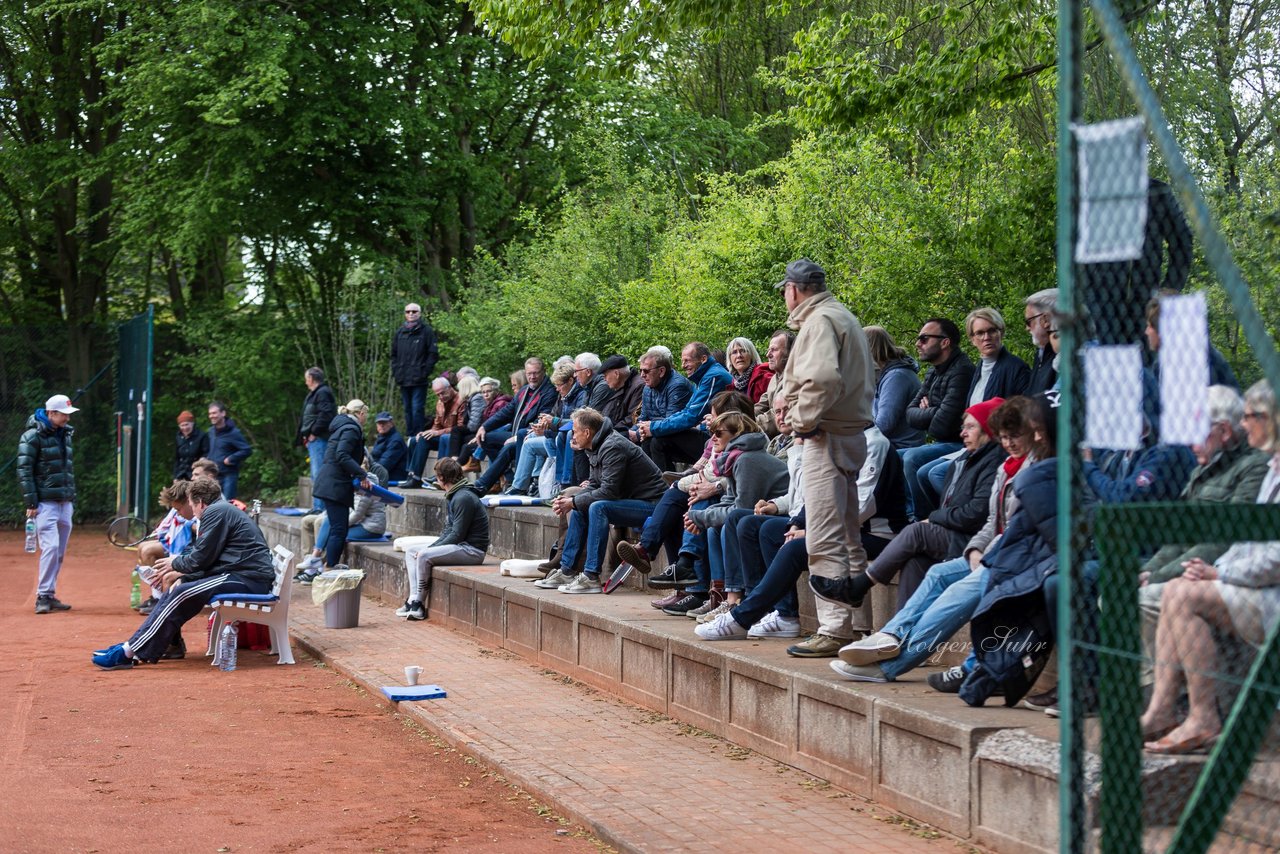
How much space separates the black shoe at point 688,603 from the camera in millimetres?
9633

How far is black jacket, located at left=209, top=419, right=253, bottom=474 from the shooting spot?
65.1ft

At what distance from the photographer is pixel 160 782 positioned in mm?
7379

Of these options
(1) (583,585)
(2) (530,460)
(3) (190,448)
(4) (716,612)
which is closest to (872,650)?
(4) (716,612)

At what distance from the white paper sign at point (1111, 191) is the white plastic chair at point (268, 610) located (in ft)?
29.3

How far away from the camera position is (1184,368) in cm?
359

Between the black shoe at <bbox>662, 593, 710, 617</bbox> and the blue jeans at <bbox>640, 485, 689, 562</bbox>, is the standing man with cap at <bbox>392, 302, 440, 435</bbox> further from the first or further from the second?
the black shoe at <bbox>662, 593, 710, 617</bbox>

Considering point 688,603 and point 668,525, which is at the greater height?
point 668,525

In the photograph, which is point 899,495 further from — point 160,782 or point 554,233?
point 554,233

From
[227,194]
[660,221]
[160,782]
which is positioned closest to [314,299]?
[227,194]

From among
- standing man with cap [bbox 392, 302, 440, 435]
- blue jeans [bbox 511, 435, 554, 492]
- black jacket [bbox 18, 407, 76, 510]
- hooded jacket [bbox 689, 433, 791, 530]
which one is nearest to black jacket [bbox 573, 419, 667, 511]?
hooded jacket [bbox 689, 433, 791, 530]

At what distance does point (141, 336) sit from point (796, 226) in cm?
1456

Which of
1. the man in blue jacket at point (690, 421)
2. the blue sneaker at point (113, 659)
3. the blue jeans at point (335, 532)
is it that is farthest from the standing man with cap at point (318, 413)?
the man in blue jacket at point (690, 421)

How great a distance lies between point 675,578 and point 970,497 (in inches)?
140

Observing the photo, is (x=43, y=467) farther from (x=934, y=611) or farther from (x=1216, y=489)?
(x=1216, y=489)
